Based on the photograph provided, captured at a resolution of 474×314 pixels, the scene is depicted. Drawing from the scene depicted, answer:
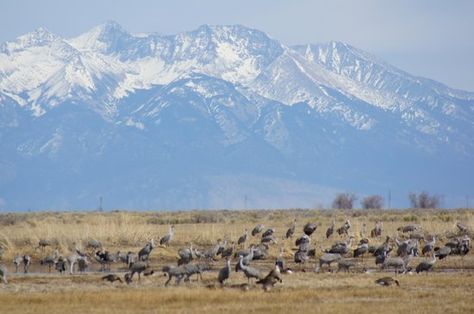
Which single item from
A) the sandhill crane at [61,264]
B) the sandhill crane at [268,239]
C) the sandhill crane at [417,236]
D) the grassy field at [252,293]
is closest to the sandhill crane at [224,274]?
the grassy field at [252,293]

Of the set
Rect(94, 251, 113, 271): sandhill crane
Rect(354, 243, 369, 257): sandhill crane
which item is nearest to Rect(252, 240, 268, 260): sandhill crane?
Rect(354, 243, 369, 257): sandhill crane

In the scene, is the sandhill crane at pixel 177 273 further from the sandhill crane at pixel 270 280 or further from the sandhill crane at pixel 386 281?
the sandhill crane at pixel 386 281

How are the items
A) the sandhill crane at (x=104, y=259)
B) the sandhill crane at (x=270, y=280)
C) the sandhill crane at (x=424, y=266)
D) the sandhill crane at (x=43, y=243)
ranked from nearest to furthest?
the sandhill crane at (x=270, y=280), the sandhill crane at (x=424, y=266), the sandhill crane at (x=104, y=259), the sandhill crane at (x=43, y=243)

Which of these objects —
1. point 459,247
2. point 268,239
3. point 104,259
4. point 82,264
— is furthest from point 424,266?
point 268,239

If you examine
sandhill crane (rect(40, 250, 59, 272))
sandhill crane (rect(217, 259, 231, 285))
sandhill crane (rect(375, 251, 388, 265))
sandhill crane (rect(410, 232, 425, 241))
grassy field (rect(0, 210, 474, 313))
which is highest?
sandhill crane (rect(410, 232, 425, 241))

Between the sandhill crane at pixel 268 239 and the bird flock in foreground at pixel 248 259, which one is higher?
the sandhill crane at pixel 268 239

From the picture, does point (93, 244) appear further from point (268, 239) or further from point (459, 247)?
point (459, 247)

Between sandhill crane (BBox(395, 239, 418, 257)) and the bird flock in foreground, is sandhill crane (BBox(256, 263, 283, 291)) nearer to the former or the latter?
the bird flock in foreground

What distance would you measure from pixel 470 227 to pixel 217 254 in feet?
55.2

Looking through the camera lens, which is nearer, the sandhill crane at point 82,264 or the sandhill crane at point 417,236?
the sandhill crane at point 82,264

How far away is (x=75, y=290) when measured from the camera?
101ft

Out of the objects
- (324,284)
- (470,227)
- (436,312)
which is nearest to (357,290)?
(324,284)

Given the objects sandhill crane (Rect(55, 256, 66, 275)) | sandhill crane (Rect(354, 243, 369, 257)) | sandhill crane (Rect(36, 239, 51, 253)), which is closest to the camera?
sandhill crane (Rect(55, 256, 66, 275))

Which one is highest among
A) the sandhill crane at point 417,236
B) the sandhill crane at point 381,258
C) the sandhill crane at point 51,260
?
the sandhill crane at point 417,236
